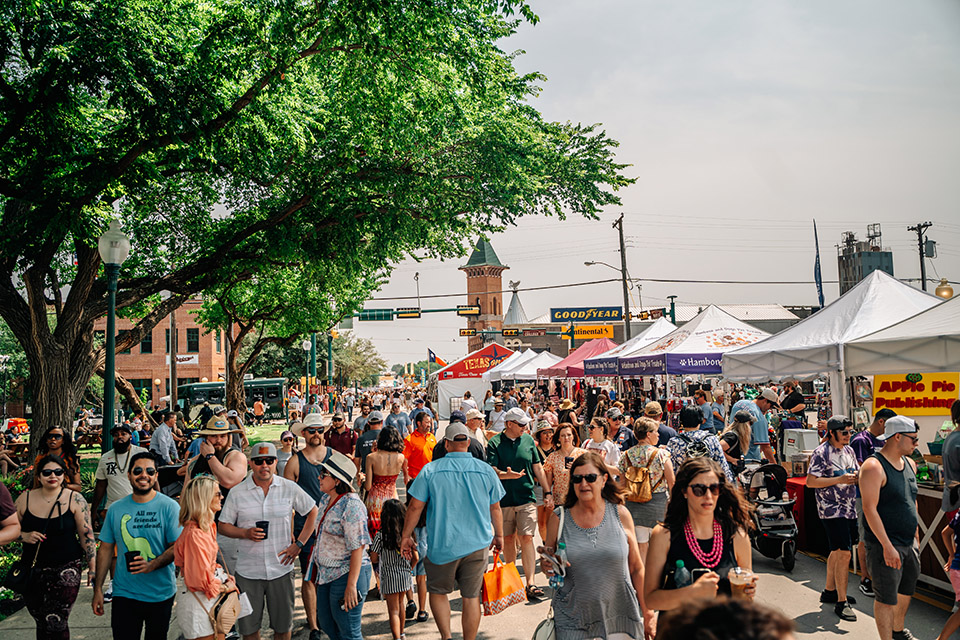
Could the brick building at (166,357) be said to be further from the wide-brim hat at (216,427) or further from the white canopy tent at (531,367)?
the wide-brim hat at (216,427)

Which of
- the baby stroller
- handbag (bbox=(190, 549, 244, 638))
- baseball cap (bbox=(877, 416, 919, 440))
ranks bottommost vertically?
the baby stroller

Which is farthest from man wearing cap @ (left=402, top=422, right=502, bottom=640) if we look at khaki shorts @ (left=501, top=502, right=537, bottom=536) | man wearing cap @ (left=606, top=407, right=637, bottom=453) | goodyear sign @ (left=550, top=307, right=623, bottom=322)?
goodyear sign @ (left=550, top=307, right=623, bottom=322)

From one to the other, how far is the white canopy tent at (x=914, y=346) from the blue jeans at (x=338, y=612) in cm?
755

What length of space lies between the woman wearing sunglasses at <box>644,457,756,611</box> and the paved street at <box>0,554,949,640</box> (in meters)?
3.04

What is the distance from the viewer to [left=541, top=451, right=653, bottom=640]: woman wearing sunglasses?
4137 millimetres

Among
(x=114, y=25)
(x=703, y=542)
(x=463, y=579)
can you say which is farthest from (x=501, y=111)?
(x=703, y=542)

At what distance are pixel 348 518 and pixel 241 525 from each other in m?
0.79

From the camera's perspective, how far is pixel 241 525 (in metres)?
5.26

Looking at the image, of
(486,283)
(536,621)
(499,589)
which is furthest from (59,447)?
(486,283)

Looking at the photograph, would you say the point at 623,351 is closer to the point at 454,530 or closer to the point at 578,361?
the point at 578,361

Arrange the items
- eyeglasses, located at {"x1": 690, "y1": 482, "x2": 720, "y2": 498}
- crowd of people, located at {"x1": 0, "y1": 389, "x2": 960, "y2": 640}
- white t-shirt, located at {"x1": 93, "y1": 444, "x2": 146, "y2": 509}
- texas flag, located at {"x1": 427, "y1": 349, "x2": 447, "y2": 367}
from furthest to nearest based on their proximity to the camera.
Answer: texas flag, located at {"x1": 427, "y1": 349, "x2": 447, "y2": 367} → white t-shirt, located at {"x1": 93, "y1": 444, "x2": 146, "y2": 509} → crowd of people, located at {"x1": 0, "y1": 389, "x2": 960, "y2": 640} → eyeglasses, located at {"x1": 690, "y1": 482, "x2": 720, "y2": 498}

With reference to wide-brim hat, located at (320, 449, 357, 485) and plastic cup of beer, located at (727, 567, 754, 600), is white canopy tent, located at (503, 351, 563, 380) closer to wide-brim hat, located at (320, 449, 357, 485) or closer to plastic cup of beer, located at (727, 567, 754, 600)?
wide-brim hat, located at (320, 449, 357, 485)

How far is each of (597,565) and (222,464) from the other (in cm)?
465

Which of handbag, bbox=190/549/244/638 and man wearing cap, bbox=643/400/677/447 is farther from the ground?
man wearing cap, bbox=643/400/677/447
